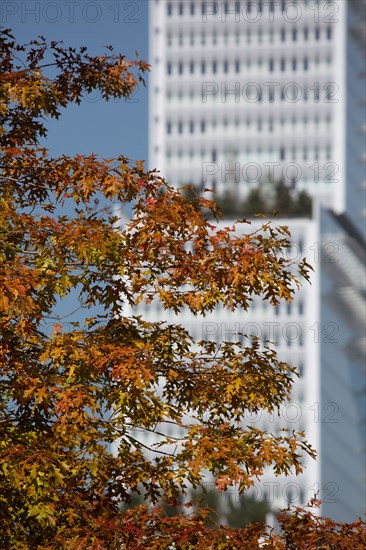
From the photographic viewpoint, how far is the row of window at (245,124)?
196 meters

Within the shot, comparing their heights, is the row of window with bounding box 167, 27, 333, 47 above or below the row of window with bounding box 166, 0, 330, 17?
below

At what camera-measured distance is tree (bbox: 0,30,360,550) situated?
14.4m

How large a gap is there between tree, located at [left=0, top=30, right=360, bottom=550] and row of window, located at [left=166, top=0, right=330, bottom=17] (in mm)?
182750

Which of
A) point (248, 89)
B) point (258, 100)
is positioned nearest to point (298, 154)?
point (258, 100)

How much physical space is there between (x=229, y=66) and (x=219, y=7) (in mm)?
7171

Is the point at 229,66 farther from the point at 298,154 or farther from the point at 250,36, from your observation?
the point at 298,154

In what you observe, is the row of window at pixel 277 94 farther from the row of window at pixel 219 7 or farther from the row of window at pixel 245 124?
the row of window at pixel 219 7

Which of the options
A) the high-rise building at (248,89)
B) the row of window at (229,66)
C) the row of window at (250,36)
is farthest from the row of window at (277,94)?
the row of window at (250,36)

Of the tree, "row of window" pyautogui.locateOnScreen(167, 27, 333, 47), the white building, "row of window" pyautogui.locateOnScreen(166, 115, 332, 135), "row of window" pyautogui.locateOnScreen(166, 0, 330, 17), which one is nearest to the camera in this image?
the tree

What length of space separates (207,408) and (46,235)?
232 centimetres

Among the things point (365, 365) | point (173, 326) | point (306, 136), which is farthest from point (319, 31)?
point (173, 326)

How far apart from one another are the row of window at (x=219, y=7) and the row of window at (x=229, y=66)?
5.92m

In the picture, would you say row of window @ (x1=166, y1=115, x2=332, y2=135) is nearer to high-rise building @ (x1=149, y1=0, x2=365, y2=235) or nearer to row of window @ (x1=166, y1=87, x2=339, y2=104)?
high-rise building @ (x1=149, y1=0, x2=365, y2=235)

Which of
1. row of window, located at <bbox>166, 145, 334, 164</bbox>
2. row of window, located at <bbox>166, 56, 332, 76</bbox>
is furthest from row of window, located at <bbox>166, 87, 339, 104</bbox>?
row of window, located at <bbox>166, 145, 334, 164</bbox>
